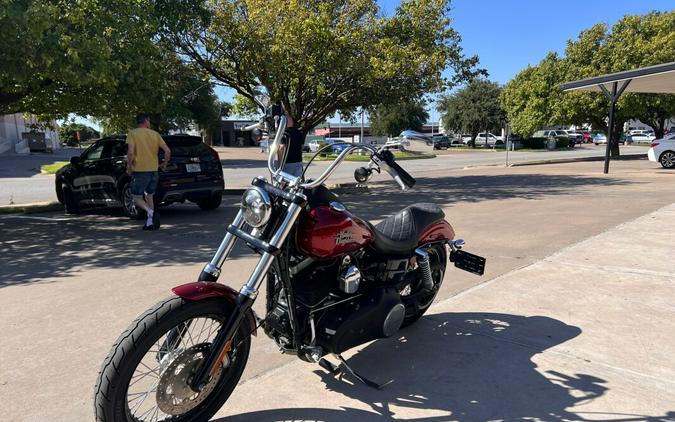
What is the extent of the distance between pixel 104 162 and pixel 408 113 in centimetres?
5945

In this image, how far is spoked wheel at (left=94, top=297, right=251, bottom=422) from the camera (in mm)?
2531

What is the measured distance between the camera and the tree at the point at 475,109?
59781 mm

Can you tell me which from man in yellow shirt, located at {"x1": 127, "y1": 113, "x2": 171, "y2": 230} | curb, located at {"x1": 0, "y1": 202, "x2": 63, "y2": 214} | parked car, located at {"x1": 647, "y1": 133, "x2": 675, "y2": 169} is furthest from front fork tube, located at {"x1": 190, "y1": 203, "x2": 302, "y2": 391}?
parked car, located at {"x1": 647, "y1": 133, "x2": 675, "y2": 169}

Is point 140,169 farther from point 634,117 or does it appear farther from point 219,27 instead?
point 634,117

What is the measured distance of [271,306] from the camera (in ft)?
10.6

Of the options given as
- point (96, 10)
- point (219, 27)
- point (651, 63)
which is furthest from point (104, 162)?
point (651, 63)

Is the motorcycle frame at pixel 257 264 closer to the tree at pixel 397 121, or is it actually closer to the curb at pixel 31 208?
the curb at pixel 31 208

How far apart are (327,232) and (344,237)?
5.8 inches

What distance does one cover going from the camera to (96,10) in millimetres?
8555

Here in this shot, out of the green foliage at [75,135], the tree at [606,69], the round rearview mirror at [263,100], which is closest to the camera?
the round rearview mirror at [263,100]

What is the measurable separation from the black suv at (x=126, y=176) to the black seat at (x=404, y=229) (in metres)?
6.91

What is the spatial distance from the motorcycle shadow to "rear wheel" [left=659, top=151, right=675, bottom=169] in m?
20.4

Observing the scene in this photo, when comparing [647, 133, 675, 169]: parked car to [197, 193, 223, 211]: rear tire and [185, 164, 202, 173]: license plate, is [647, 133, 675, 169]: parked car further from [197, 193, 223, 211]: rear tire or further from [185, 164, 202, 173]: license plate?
[185, 164, 202, 173]: license plate

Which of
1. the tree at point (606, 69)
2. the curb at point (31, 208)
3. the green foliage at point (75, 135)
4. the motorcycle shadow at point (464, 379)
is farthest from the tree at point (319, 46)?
the green foliage at point (75, 135)
